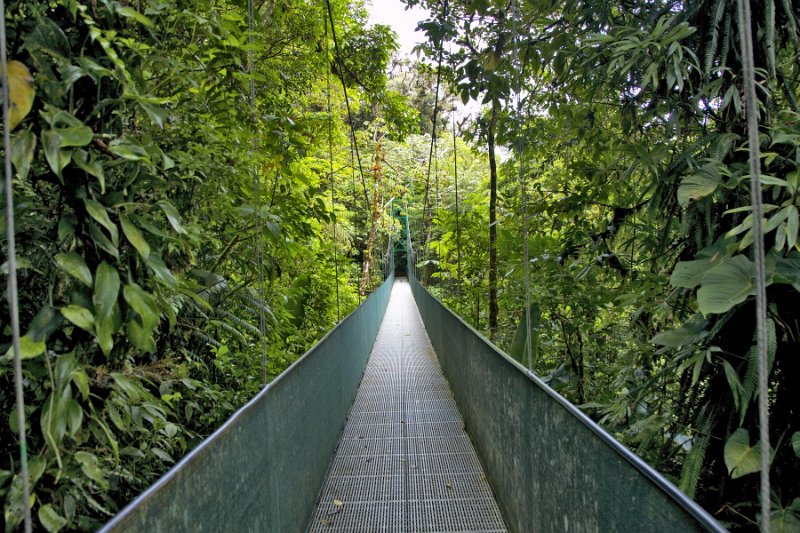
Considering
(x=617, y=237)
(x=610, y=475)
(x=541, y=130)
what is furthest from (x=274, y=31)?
(x=610, y=475)

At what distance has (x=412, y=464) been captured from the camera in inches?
132

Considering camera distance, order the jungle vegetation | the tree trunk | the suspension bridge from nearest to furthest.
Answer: the jungle vegetation < the suspension bridge < the tree trunk

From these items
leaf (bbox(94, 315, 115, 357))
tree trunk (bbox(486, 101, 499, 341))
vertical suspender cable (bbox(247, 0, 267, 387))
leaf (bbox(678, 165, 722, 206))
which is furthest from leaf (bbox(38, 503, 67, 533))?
tree trunk (bbox(486, 101, 499, 341))

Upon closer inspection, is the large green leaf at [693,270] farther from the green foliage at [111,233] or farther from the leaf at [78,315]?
the leaf at [78,315]

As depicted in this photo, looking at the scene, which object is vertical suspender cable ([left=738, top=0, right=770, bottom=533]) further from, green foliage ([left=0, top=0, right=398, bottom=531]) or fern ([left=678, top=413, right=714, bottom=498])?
green foliage ([left=0, top=0, right=398, bottom=531])

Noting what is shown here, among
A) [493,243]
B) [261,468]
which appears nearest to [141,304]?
[261,468]

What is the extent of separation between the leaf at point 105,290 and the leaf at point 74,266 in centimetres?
3

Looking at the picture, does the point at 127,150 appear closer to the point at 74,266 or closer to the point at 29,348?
the point at 74,266

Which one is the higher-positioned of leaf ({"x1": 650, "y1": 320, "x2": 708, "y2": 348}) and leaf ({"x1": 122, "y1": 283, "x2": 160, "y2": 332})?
leaf ({"x1": 122, "y1": 283, "x2": 160, "y2": 332})

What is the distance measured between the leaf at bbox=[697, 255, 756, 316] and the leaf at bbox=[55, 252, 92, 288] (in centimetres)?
133

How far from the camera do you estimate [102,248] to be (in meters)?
1.01

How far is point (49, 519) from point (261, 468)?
0.83 metres

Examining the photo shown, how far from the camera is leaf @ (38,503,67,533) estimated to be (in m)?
0.93

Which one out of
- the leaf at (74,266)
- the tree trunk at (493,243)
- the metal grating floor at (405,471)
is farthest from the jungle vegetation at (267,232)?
the tree trunk at (493,243)
